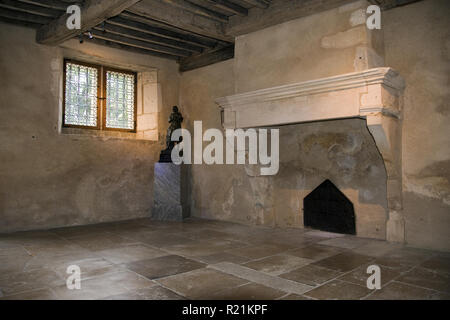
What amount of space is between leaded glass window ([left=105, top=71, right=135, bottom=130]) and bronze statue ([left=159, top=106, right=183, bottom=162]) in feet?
2.60

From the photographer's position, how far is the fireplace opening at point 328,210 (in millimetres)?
4598

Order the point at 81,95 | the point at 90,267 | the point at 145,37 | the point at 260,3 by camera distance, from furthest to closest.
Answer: the point at 81,95
the point at 145,37
the point at 260,3
the point at 90,267

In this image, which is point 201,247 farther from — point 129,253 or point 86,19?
point 86,19

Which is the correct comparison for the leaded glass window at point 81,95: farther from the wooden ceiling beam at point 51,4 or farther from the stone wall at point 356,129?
the stone wall at point 356,129

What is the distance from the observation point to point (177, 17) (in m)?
4.54

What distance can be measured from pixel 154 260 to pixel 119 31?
3616 mm

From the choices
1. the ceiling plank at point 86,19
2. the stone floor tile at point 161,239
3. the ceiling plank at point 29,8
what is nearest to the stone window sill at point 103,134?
the ceiling plank at point 86,19

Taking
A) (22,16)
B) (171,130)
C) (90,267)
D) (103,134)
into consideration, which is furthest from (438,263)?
(22,16)

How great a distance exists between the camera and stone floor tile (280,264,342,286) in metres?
2.74

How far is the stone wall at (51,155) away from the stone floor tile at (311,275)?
381 centimetres

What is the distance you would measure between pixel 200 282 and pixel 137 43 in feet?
14.6

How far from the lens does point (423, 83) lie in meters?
3.82
